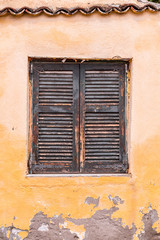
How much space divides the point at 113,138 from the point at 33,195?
3.96ft

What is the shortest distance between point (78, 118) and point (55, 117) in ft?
0.94

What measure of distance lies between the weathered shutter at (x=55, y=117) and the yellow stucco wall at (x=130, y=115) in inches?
5.9

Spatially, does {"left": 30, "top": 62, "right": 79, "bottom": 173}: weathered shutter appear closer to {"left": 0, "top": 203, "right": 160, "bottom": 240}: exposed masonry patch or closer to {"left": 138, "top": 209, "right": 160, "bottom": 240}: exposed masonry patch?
{"left": 0, "top": 203, "right": 160, "bottom": 240}: exposed masonry patch

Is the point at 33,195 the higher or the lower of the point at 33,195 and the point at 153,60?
the lower

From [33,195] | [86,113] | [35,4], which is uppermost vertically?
[35,4]

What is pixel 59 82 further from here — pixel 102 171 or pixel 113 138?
pixel 102 171

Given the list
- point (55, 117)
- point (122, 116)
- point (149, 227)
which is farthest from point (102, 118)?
point (149, 227)

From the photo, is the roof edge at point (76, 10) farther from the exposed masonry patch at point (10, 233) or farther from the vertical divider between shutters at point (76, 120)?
the exposed masonry patch at point (10, 233)

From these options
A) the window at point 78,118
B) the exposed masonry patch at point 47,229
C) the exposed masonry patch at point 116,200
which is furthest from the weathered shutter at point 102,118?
the exposed masonry patch at point 47,229

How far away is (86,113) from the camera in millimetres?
3689

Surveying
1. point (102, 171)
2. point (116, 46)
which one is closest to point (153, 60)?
point (116, 46)

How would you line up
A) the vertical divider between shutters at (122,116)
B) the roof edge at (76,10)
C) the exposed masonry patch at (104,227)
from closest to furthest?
the roof edge at (76,10) < the exposed masonry patch at (104,227) < the vertical divider between shutters at (122,116)

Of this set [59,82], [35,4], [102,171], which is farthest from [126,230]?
[35,4]

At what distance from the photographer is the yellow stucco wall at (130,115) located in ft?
11.6
